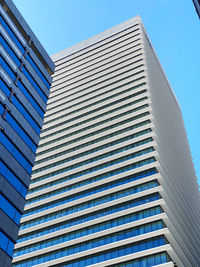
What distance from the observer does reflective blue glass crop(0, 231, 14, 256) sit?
41750 millimetres

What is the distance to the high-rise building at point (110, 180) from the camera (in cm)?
6581

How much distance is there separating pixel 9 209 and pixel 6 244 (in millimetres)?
4234

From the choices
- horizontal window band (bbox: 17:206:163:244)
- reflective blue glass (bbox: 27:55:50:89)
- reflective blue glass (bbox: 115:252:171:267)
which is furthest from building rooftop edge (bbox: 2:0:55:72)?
reflective blue glass (bbox: 115:252:171:267)

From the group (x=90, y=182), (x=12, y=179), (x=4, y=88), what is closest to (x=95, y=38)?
(x=90, y=182)

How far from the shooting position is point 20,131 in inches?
2079

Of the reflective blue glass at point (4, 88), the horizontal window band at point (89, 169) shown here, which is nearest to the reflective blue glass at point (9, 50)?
the reflective blue glass at point (4, 88)

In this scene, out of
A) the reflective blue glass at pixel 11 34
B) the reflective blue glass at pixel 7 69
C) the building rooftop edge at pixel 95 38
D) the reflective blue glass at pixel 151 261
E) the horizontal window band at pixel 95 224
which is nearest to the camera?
the reflective blue glass at pixel 7 69

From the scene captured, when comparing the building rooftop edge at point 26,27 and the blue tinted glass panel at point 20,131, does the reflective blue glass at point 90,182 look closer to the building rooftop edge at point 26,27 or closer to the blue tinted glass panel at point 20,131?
the building rooftop edge at point 26,27

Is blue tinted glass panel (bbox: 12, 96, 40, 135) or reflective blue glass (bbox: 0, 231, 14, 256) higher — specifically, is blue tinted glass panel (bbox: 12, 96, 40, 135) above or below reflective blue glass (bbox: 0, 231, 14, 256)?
above

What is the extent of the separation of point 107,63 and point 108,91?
15.8 metres

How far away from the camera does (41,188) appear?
89625 mm

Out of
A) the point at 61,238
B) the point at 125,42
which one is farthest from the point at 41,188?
the point at 125,42

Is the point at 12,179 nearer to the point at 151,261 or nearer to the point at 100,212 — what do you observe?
the point at 151,261

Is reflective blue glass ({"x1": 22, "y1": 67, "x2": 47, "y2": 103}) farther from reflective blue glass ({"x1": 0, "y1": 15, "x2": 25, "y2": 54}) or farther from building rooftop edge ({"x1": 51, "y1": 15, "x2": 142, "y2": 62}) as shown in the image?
building rooftop edge ({"x1": 51, "y1": 15, "x2": 142, "y2": 62})
